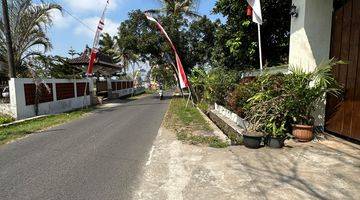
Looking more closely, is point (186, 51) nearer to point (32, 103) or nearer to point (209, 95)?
point (209, 95)

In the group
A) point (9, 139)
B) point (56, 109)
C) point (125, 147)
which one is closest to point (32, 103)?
point (56, 109)

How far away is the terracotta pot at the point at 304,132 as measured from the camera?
762 centimetres

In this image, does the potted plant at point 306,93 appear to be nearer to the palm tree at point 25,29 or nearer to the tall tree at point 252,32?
the tall tree at point 252,32

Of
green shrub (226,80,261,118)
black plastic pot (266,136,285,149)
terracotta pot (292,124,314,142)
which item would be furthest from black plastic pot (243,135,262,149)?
green shrub (226,80,261,118)

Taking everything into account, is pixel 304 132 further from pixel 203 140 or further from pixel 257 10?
pixel 257 10

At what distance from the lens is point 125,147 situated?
849 centimetres

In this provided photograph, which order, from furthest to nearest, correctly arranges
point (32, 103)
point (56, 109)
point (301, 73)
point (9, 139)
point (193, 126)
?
point (56, 109), point (32, 103), point (193, 126), point (9, 139), point (301, 73)

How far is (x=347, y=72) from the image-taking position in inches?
301

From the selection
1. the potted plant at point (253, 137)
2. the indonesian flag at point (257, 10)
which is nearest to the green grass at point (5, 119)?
the potted plant at point (253, 137)

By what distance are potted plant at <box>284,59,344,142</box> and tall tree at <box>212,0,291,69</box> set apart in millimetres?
5978

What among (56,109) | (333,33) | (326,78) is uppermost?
(333,33)

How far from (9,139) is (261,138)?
7425 millimetres

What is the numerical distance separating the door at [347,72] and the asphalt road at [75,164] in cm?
460

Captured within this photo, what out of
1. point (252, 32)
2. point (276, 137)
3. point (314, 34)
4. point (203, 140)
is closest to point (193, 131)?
point (203, 140)
